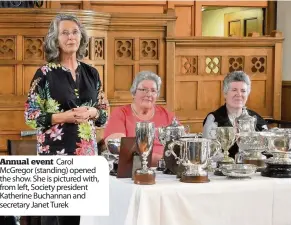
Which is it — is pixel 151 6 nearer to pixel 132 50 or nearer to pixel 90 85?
pixel 132 50

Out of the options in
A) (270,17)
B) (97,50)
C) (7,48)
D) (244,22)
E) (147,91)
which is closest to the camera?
(147,91)

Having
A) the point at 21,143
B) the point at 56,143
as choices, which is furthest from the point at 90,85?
the point at 21,143

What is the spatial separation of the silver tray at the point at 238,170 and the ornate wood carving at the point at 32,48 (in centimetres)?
290

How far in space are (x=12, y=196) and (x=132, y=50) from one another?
3.26m

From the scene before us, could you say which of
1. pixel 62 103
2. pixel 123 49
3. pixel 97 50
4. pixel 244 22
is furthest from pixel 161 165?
pixel 244 22

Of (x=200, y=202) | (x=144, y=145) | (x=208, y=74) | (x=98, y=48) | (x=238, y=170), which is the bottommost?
(x=200, y=202)

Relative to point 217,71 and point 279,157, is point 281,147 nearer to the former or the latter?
point 279,157

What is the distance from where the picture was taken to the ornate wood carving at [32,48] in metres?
5.07

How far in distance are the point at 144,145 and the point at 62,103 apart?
0.65 m

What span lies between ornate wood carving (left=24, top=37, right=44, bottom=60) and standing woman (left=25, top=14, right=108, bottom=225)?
2.22 meters

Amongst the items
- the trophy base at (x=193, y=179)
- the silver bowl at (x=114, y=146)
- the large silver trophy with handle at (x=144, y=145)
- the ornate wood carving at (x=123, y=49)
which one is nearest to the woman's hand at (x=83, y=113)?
the silver bowl at (x=114, y=146)

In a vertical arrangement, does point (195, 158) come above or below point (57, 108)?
below

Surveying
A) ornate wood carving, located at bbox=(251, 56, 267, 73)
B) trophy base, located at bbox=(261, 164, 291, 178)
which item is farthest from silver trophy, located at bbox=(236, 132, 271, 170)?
ornate wood carving, located at bbox=(251, 56, 267, 73)

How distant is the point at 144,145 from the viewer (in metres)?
2.35
